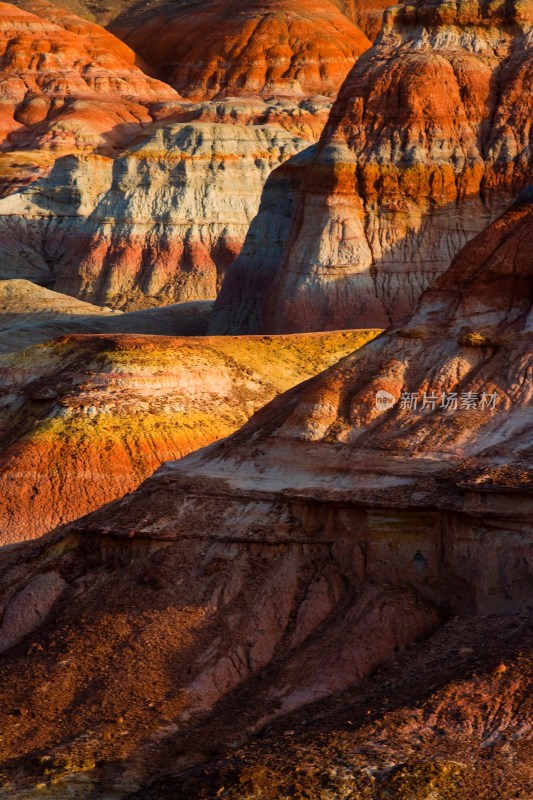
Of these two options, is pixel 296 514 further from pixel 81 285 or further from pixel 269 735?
pixel 81 285

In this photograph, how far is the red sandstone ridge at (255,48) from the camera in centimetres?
12475

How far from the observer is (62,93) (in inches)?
4579

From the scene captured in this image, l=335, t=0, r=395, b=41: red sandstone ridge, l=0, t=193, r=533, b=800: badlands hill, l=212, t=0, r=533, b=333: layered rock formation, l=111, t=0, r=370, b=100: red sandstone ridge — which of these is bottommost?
l=0, t=193, r=533, b=800: badlands hill

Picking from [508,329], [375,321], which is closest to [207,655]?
[508,329]

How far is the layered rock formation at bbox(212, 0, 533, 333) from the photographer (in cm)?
4781

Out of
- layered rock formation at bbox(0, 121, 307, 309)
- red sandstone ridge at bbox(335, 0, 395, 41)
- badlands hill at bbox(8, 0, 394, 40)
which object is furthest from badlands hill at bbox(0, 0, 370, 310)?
red sandstone ridge at bbox(335, 0, 395, 41)

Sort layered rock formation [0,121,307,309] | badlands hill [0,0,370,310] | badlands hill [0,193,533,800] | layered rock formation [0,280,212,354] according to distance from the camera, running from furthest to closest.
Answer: badlands hill [0,0,370,310] → layered rock formation [0,121,307,309] → layered rock formation [0,280,212,354] → badlands hill [0,193,533,800]

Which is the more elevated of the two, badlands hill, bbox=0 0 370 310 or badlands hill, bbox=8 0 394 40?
badlands hill, bbox=8 0 394 40

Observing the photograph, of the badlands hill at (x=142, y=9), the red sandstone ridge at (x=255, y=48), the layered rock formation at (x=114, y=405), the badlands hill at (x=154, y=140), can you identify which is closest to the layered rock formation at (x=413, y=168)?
the layered rock formation at (x=114, y=405)

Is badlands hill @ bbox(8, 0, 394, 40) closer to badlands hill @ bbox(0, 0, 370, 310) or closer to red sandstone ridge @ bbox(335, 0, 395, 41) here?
red sandstone ridge @ bbox(335, 0, 395, 41)

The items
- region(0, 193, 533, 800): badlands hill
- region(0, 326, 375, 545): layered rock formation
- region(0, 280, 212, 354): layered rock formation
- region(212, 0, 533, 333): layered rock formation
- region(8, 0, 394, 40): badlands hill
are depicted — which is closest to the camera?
region(0, 193, 533, 800): badlands hill

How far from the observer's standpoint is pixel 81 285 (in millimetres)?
83562

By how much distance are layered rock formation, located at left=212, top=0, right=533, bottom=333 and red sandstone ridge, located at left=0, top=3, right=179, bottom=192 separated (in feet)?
175

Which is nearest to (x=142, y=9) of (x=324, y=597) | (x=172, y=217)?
(x=172, y=217)
